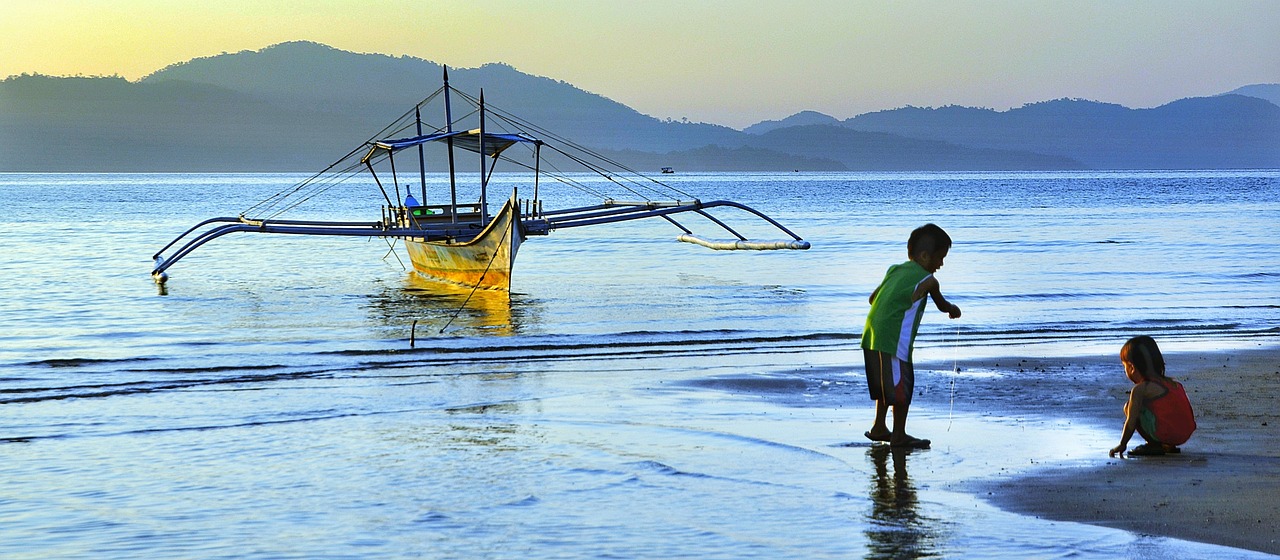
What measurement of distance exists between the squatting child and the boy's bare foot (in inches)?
47.9

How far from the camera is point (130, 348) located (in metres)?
16.9

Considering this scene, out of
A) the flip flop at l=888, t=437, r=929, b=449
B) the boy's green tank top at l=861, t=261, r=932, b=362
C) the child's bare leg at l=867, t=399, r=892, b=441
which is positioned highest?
the boy's green tank top at l=861, t=261, r=932, b=362

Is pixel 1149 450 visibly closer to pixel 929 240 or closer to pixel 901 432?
pixel 901 432

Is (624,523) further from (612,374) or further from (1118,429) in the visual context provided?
(612,374)

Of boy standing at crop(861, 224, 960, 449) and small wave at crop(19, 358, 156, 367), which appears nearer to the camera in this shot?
boy standing at crop(861, 224, 960, 449)

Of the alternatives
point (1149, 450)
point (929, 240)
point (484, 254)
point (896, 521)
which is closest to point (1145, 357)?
point (1149, 450)

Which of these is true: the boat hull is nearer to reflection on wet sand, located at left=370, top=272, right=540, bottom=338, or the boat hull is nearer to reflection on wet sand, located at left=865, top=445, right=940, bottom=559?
reflection on wet sand, located at left=370, top=272, right=540, bottom=338

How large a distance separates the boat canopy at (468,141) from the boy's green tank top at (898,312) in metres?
18.9

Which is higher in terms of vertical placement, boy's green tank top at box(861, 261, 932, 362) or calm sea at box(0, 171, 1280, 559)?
boy's green tank top at box(861, 261, 932, 362)

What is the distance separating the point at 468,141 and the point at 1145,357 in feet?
73.2

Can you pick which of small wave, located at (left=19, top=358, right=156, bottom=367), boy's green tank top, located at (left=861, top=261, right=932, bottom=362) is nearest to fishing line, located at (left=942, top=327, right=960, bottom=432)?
boy's green tank top, located at (left=861, top=261, right=932, bottom=362)

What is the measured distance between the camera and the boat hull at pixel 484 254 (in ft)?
82.1

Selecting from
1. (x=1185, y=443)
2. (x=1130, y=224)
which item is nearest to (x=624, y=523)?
(x=1185, y=443)

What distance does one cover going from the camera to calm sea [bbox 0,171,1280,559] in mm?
6480
